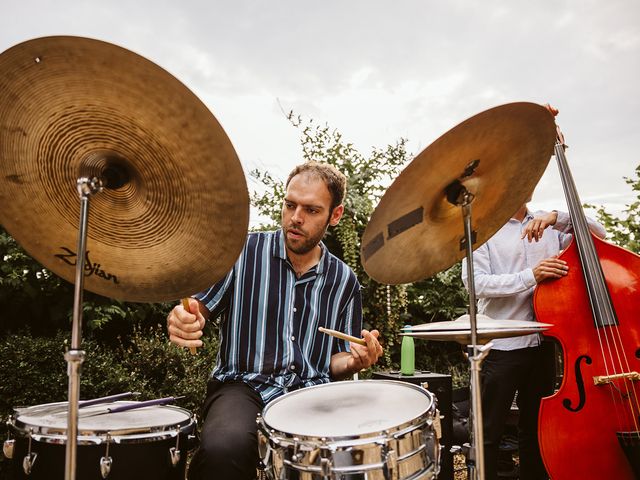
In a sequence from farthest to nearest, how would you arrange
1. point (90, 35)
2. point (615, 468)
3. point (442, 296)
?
point (442, 296) → point (615, 468) → point (90, 35)

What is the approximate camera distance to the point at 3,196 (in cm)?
126

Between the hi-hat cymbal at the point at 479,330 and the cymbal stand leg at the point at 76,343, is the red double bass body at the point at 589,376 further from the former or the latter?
the cymbal stand leg at the point at 76,343

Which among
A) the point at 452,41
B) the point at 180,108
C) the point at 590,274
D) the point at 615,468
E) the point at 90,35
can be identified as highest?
the point at 452,41

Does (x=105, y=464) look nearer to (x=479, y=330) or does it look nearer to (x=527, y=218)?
(x=479, y=330)

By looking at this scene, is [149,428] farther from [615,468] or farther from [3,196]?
[615,468]

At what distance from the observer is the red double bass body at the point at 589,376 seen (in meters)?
2.06

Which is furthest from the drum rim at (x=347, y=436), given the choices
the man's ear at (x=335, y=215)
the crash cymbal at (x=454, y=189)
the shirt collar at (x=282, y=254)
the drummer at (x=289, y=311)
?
the man's ear at (x=335, y=215)

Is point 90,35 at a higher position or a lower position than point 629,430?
higher

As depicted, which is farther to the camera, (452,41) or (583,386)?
(452,41)

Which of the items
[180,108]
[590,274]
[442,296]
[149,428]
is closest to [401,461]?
[149,428]

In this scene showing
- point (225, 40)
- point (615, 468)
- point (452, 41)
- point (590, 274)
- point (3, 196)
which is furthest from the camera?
point (452, 41)

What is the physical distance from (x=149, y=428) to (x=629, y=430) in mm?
2162

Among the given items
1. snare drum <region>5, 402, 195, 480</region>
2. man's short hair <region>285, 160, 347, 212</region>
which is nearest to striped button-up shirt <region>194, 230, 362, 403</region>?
man's short hair <region>285, 160, 347, 212</region>

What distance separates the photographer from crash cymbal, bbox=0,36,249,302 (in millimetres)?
1094
